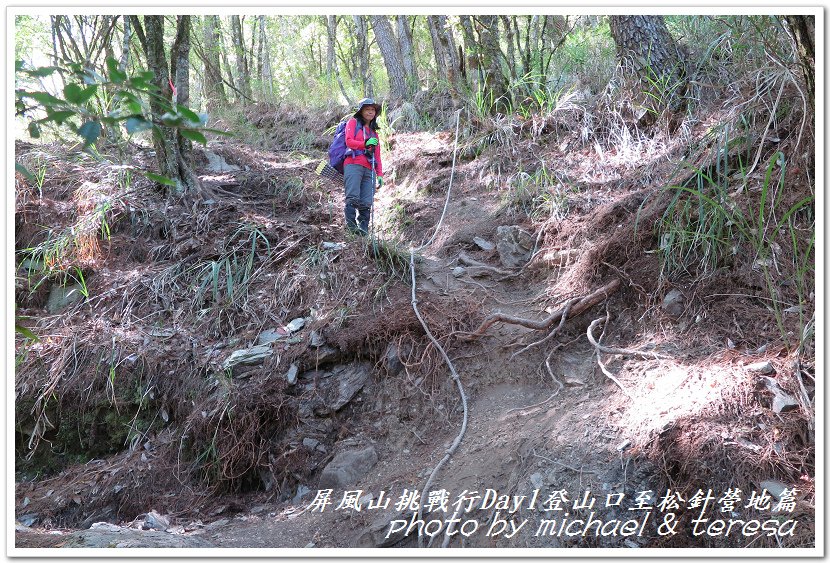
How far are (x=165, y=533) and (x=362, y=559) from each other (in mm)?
1575

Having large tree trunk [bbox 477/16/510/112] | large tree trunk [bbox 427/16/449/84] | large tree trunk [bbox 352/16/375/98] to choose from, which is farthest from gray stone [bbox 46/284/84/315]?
large tree trunk [bbox 352/16/375/98]

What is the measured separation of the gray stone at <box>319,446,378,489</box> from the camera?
3.31 metres

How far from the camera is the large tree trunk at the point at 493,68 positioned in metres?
6.00

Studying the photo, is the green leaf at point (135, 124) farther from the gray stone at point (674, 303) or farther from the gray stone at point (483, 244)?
the gray stone at point (483, 244)

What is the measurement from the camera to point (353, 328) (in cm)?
391

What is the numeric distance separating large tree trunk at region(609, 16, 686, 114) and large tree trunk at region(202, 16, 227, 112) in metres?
6.36

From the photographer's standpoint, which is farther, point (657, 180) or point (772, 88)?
point (657, 180)

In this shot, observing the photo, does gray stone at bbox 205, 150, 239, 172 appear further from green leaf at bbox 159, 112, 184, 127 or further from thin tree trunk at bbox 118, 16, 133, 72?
green leaf at bbox 159, 112, 184, 127

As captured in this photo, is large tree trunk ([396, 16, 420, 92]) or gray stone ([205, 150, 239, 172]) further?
large tree trunk ([396, 16, 420, 92])

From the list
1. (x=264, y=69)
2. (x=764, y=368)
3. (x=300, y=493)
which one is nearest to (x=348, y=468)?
(x=300, y=493)

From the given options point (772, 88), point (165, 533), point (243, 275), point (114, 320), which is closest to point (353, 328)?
point (243, 275)

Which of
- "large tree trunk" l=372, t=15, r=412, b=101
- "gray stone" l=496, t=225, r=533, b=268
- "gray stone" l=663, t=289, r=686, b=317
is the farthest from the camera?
"large tree trunk" l=372, t=15, r=412, b=101

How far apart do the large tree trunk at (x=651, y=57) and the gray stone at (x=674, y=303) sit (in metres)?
2.20

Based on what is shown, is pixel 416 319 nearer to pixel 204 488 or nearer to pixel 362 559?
pixel 204 488
